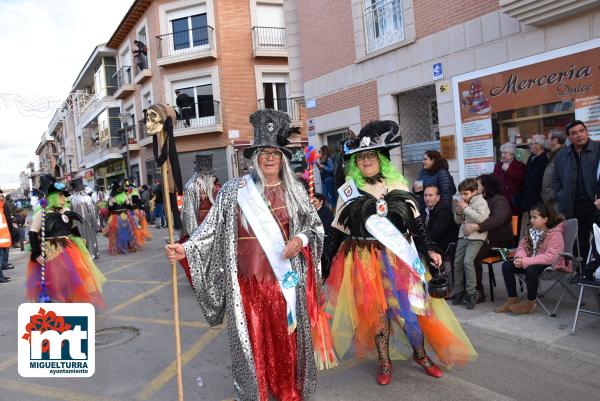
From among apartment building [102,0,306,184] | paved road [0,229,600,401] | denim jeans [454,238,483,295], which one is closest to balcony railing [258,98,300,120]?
apartment building [102,0,306,184]

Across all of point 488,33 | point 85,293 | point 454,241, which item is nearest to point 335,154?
point 488,33

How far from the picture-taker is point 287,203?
3.47 metres

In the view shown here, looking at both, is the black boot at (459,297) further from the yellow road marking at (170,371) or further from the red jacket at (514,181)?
the yellow road marking at (170,371)

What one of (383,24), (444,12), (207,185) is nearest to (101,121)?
(383,24)

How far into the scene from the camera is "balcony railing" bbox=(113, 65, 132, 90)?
27.3 m

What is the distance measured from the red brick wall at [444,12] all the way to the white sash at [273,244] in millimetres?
6346

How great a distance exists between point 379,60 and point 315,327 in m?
7.61

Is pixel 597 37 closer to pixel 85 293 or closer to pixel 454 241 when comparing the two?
pixel 454 241

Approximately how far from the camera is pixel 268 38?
2288 cm

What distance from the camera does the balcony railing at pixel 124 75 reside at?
2732 centimetres

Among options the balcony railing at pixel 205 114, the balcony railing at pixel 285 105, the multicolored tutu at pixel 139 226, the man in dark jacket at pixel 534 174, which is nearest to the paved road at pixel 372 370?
the man in dark jacket at pixel 534 174

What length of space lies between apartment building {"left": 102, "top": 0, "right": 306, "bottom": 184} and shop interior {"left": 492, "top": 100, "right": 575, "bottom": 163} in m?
14.5

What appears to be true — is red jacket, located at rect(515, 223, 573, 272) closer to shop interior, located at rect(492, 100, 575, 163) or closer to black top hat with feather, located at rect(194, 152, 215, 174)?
shop interior, located at rect(492, 100, 575, 163)

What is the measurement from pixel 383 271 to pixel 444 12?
254 inches
